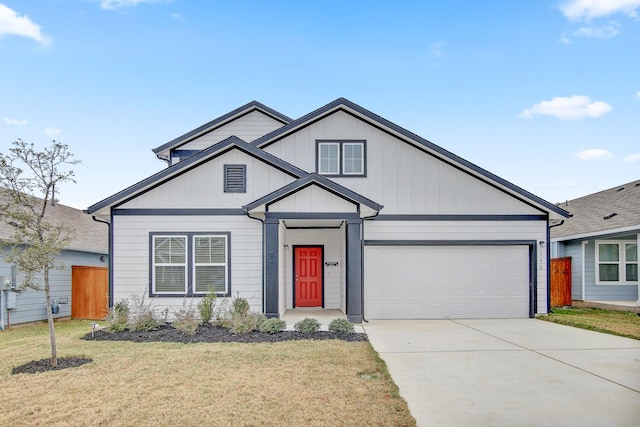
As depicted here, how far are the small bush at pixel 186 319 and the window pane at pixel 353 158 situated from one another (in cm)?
614

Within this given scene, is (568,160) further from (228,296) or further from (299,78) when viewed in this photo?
(228,296)

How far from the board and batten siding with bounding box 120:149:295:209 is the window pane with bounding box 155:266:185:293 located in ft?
5.62

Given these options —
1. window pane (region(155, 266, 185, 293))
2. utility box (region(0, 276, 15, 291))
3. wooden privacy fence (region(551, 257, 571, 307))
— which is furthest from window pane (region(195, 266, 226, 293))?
wooden privacy fence (region(551, 257, 571, 307))

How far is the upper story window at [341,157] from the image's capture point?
13.7 metres

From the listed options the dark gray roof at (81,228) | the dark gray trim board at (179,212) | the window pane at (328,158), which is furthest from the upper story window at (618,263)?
the dark gray roof at (81,228)

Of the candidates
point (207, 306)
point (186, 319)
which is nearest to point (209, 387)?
point (186, 319)

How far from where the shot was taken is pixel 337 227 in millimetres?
14703

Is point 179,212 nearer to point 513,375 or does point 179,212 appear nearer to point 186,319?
point 186,319

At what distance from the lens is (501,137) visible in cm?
1825

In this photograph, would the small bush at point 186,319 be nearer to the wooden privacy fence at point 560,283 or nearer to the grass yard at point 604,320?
the grass yard at point 604,320

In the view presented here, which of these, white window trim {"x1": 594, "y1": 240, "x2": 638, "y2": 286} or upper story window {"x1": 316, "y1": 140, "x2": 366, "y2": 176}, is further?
white window trim {"x1": 594, "y1": 240, "x2": 638, "y2": 286}

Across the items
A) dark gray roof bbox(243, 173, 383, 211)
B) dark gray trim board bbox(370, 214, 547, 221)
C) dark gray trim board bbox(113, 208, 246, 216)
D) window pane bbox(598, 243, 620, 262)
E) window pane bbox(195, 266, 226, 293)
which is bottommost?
window pane bbox(195, 266, 226, 293)

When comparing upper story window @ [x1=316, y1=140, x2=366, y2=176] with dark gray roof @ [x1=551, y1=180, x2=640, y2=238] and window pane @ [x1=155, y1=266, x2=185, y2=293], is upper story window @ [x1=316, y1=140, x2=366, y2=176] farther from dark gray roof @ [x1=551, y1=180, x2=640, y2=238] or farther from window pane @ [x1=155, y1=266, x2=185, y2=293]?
dark gray roof @ [x1=551, y1=180, x2=640, y2=238]

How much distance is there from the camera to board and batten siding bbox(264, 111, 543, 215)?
44.0 ft
